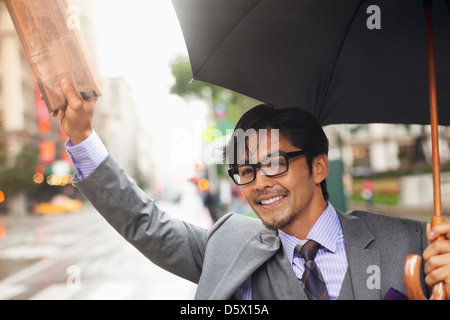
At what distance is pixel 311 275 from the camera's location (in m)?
1.72

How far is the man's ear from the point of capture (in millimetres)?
1960

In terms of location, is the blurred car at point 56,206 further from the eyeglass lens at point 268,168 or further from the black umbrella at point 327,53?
the eyeglass lens at point 268,168

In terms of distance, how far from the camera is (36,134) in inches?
1742

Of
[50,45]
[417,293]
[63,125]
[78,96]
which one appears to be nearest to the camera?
[417,293]

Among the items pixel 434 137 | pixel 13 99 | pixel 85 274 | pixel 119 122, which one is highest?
pixel 119 122

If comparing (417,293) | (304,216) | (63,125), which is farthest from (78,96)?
(417,293)

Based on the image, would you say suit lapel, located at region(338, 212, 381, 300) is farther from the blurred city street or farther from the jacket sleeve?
the blurred city street

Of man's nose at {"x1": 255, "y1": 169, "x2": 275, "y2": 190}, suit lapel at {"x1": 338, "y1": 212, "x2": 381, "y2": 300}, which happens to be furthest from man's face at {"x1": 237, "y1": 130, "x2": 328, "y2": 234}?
suit lapel at {"x1": 338, "y1": 212, "x2": 381, "y2": 300}

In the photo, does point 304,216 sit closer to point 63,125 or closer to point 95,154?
point 95,154

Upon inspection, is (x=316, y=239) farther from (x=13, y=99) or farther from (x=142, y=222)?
(x=13, y=99)

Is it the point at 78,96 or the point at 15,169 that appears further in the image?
the point at 15,169

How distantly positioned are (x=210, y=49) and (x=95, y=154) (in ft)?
2.26

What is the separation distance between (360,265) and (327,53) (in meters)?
0.98

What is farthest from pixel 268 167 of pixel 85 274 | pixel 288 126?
pixel 85 274
